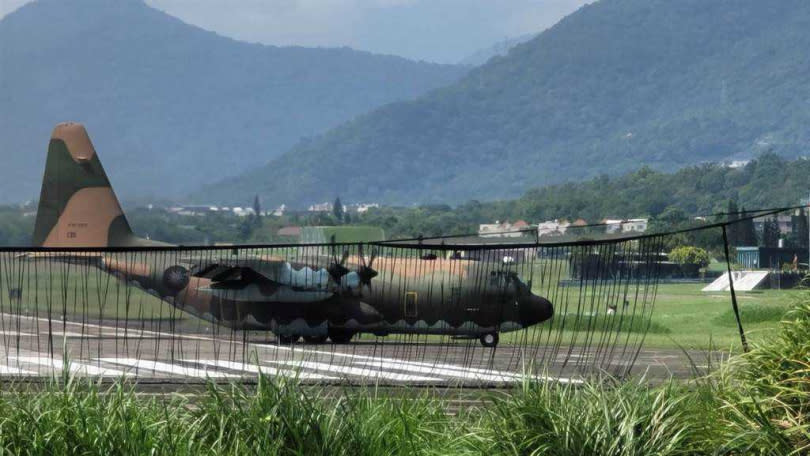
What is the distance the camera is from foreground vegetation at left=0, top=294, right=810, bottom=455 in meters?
11.1

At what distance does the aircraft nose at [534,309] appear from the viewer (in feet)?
121

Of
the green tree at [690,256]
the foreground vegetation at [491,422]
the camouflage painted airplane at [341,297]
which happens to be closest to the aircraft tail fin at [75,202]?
the camouflage painted airplane at [341,297]

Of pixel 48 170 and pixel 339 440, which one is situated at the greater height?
pixel 48 170

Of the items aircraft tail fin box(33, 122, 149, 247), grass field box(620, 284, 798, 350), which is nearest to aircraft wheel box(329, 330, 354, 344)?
grass field box(620, 284, 798, 350)

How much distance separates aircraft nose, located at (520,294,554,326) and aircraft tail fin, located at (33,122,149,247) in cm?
1918

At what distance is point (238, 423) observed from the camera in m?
11.7

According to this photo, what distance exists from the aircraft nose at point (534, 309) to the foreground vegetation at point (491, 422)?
24.1 m

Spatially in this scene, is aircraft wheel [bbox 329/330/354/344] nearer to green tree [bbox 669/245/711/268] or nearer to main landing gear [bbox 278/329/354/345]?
main landing gear [bbox 278/329/354/345]

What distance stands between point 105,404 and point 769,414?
611 centimetres

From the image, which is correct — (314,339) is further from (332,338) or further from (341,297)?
(341,297)

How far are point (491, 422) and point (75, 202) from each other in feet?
134

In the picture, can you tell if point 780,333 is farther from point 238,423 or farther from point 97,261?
point 97,261

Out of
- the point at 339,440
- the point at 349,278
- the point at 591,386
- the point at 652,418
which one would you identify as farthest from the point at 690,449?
the point at 349,278

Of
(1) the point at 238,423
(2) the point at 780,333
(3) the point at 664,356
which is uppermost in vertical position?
(2) the point at 780,333
